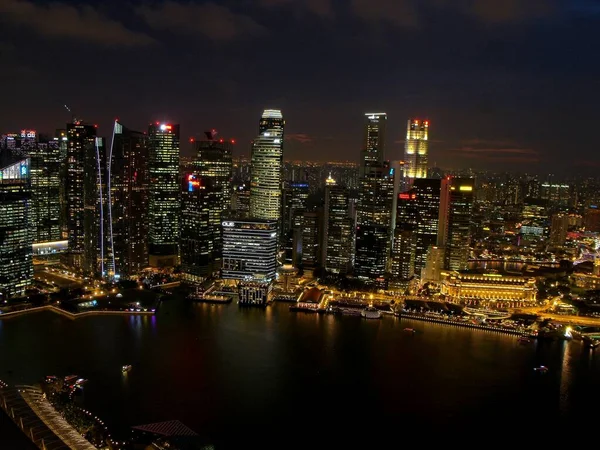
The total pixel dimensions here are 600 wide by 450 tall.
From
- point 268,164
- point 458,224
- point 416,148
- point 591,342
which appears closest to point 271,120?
point 268,164

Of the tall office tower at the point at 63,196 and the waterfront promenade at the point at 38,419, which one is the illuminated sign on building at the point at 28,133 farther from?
the waterfront promenade at the point at 38,419

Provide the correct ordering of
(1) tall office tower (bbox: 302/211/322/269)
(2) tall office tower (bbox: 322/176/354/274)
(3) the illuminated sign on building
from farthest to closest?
(3) the illuminated sign on building < (1) tall office tower (bbox: 302/211/322/269) < (2) tall office tower (bbox: 322/176/354/274)

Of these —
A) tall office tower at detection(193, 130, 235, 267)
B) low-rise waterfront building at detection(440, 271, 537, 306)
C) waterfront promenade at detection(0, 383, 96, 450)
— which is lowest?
waterfront promenade at detection(0, 383, 96, 450)

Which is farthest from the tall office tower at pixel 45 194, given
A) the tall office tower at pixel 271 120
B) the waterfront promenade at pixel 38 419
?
the waterfront promenade at pixel 38 419

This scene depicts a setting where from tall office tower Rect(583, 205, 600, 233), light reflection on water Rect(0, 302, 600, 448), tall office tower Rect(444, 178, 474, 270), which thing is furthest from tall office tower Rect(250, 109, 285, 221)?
tall office tower Rect(583, 205, 600, 233)

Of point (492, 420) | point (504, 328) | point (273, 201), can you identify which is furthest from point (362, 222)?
point (492, 420)

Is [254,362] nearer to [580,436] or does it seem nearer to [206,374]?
[206,374]

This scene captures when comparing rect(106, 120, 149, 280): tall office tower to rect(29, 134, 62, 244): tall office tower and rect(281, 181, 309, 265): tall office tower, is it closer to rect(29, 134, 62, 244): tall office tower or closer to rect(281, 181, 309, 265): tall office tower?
rect(281, 181, 309, 265): tall office tower
